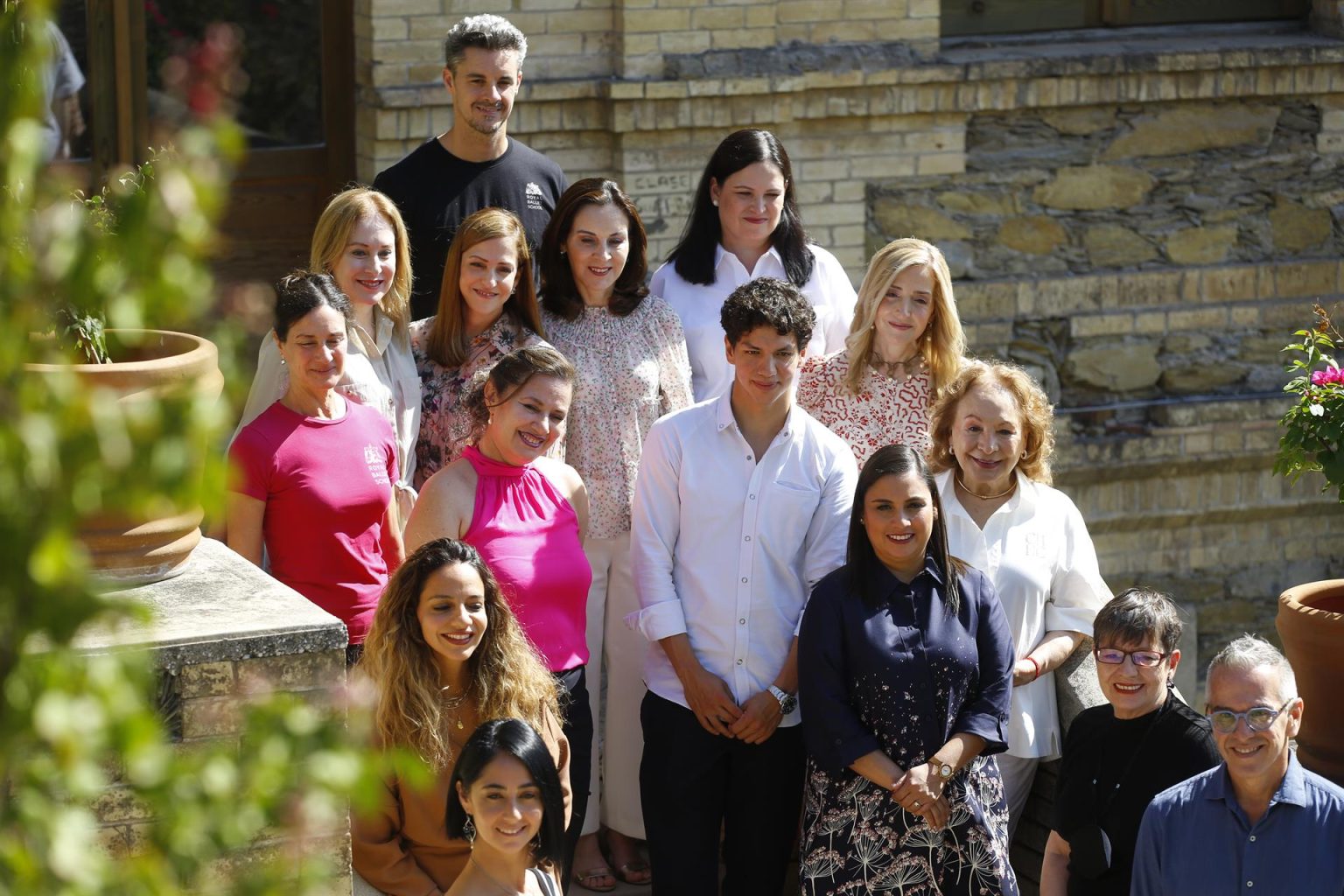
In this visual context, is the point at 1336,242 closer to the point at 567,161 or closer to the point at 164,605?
the point at 567,161

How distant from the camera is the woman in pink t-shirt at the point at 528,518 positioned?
438cm

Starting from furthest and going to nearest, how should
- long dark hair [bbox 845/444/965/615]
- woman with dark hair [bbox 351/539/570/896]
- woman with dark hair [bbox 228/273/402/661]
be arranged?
woman with dark hair [bbox 228/273/402/661] < long dark hair [bbox 845/444/965/615] < woman with dark hair [bbox 351/539/570/896]

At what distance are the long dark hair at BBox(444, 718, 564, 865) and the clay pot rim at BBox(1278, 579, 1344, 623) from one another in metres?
2.20

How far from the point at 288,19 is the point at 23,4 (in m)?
6.81

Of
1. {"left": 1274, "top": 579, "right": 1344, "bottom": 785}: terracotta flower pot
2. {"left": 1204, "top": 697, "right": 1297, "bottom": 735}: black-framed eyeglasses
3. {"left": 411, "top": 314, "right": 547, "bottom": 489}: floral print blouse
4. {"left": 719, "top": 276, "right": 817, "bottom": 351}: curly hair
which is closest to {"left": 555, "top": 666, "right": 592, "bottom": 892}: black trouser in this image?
{"left": 411, "top": 314, "right": 547, "bottom": 489}: floral print blouse

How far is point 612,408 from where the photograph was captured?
4.95 metres

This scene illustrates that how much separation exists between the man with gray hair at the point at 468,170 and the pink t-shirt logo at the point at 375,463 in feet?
3.26

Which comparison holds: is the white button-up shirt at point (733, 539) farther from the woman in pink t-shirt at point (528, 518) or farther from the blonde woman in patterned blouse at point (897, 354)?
the blonde woman in patterned blouse at point (897, 354)

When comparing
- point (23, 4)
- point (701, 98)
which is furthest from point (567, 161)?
point (23, 4)

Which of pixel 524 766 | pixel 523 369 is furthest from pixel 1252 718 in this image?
pixel 523 369

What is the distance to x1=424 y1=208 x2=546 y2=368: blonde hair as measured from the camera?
191 inches

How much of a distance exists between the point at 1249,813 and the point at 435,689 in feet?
5.93

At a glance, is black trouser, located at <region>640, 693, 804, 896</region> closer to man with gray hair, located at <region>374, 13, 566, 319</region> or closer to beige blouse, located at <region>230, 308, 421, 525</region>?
beige blouse, located at <region>230, 308, 421, 525</region>

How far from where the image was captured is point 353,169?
7.54 m
